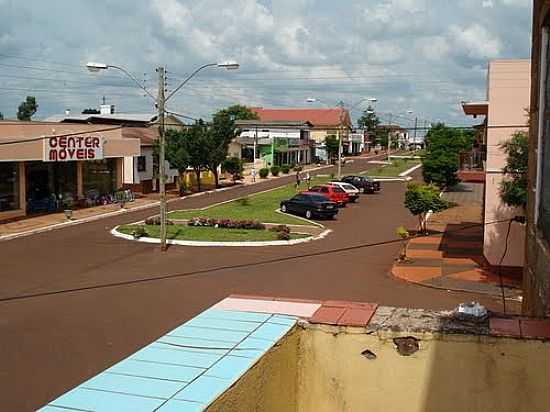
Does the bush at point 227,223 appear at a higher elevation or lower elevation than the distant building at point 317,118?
lower

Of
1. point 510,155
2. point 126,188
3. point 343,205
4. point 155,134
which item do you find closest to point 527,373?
point 510,155

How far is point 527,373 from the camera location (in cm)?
416

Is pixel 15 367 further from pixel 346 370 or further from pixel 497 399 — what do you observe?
pixel 497 399

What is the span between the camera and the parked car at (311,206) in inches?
1455

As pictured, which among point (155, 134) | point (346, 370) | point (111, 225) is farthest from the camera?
point (155, 134)

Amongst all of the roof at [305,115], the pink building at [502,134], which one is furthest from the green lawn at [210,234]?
the roof at [305,115]

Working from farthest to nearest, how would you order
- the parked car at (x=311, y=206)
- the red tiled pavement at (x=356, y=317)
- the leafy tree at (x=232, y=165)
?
the leafy tree at (x=232, y=165)
the parked car at (x=311, y=206)
the red tiled pavement at (x=356, y=317)

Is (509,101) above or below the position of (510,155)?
above

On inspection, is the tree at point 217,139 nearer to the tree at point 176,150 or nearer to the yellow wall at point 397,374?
the tree at point 176,150

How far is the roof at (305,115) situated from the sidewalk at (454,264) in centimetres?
9072

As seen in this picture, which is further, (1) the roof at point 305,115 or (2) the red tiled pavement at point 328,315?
(1) the roof at point 305,115

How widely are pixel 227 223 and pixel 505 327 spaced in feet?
92.5

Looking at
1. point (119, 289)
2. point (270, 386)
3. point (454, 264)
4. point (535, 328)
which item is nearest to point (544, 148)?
point (535, 328)

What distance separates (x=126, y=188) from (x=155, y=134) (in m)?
9.06
